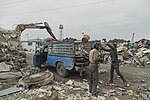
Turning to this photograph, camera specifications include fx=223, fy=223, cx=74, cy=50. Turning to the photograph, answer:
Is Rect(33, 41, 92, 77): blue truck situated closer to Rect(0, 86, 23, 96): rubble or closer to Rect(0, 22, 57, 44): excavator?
Rect(0, 86, 23, 96): rubble

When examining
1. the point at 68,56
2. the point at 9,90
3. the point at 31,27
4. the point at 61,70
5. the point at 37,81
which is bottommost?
the point at 9,90

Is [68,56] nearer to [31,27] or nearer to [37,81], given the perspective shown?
[37,81]

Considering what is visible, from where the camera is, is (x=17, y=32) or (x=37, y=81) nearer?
(x=37, y=81)

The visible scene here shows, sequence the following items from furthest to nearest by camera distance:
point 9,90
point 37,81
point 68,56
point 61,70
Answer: point 61,70
point 68,56
point 37,81
point 9,90

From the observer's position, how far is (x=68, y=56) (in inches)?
382

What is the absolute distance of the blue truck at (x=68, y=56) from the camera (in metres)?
9.44

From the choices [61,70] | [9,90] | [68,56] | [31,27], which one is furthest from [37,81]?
[31,27]

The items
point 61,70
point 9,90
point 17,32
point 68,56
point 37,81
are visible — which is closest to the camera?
point 9,90

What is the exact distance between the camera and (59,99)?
23.4 ft

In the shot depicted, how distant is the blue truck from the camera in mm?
9438

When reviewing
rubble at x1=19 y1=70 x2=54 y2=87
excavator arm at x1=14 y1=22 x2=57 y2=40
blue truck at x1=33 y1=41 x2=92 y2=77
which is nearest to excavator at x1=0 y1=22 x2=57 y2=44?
excavator arm at x1=14 y1=22 x2=57 y2=40

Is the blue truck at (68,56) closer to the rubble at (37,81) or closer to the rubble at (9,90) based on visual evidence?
the rubble at (37,81)

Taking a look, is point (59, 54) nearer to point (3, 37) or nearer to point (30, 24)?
point (30, 24)

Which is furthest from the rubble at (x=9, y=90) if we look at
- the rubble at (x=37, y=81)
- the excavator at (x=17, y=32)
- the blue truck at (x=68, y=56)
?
the excavator at (x=17, y=32)
